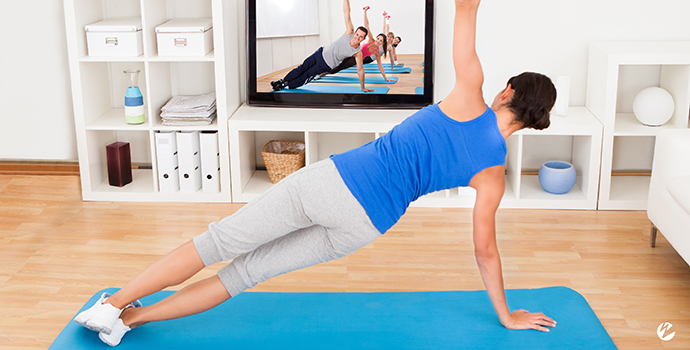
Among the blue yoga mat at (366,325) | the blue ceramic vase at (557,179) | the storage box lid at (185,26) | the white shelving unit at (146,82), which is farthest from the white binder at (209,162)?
the blue ceramic vase at (557,179)

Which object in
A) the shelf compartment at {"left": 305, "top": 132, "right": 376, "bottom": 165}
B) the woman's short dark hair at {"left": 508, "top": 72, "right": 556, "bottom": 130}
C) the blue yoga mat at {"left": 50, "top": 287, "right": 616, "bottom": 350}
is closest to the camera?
the woman's short dark hair at {"left": 508, "top": 72, "right": 556, "bottom": 130}

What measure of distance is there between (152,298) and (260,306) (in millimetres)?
371

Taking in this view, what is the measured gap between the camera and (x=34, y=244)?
110 inches

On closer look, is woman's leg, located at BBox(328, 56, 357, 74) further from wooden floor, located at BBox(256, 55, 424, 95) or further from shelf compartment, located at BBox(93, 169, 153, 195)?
shelf compartment, located at BBox(93, 169, 153, 195)

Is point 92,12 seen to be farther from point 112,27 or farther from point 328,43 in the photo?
point 328,43

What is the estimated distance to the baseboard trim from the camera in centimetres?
365

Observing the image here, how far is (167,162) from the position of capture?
10.7 ft

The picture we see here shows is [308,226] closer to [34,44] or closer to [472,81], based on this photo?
[472,81]

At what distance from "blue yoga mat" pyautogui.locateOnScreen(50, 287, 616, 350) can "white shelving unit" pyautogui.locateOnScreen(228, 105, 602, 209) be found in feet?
3.34

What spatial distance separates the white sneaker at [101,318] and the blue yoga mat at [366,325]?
8 centimetres

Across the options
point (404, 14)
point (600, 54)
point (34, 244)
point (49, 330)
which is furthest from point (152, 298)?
point (600, 54)

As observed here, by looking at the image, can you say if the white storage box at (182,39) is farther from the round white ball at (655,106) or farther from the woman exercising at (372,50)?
the round white ball at (655,106)

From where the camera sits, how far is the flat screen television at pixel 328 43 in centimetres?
328

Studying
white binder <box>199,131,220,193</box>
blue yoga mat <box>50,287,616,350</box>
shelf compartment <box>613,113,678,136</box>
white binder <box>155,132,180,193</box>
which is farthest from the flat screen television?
blue yoga mat <box>50,287,616,350</box>
